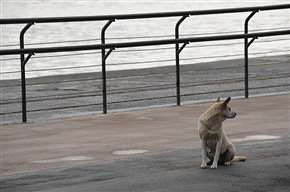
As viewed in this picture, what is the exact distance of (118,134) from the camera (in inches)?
470

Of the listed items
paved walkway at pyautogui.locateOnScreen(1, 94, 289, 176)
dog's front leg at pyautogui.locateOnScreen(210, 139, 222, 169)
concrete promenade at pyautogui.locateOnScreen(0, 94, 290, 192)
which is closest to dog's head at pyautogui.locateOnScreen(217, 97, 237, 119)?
dog's front leg at pyautogui.locateOnScreen(210, 139, 222, 169)

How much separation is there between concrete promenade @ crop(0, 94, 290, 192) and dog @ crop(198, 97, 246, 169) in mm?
108

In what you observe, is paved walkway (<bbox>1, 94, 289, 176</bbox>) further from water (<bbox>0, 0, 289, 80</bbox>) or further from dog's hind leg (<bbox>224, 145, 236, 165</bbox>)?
water (<bbox>0, 0, 289, 80</bbox>)

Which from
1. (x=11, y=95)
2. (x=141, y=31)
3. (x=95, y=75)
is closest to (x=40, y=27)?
(x=141, y=31)

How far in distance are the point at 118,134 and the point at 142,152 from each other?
1.15 meters

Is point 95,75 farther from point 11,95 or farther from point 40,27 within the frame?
point 40,27

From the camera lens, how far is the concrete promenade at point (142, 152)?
9.30 metres

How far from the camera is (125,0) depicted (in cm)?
6334

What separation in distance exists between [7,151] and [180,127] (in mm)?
2206

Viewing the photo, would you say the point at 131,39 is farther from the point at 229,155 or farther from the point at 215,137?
the point at 215,137

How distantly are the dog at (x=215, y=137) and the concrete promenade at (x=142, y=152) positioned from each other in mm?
108

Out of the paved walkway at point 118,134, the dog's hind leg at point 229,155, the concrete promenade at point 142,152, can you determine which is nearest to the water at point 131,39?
the paved walkway at point 118,134

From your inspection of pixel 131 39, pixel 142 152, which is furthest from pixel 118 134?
pixel 131 39

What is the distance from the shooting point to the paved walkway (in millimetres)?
10656
